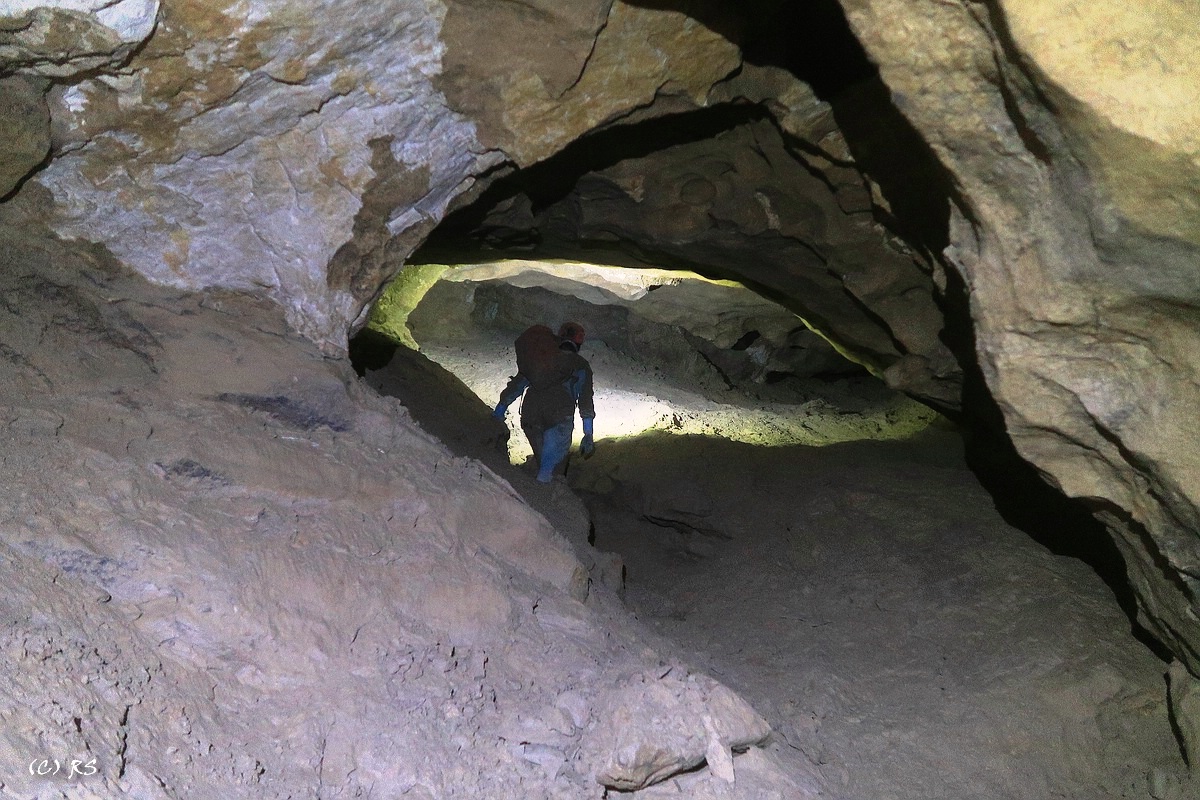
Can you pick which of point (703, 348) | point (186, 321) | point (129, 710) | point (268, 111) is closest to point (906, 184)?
point (268, 111)

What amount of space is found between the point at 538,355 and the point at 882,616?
317cm

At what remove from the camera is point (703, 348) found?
38.6ft

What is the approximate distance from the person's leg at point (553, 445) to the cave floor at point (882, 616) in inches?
12.0

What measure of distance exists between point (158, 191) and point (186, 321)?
1.65 ft

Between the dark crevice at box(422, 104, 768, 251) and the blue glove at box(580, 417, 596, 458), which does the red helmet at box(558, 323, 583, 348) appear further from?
the dark crevice at box(422, 104, 768, 251)

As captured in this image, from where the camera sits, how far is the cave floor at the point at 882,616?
288cm

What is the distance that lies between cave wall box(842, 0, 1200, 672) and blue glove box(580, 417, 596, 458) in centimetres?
383

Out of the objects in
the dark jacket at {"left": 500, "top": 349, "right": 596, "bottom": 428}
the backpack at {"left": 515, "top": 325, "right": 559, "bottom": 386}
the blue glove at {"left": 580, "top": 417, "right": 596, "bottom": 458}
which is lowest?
the blue glove at {"left": 580, "top": 417, "right": 596, "bottom": 458}

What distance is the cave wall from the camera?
5.96ft

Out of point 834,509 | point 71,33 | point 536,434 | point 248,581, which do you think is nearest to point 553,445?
point 536,434

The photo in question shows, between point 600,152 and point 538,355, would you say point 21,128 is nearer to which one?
point 600,152

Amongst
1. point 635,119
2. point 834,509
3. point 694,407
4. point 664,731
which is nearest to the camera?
point 664,731

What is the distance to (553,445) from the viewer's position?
19.5ft

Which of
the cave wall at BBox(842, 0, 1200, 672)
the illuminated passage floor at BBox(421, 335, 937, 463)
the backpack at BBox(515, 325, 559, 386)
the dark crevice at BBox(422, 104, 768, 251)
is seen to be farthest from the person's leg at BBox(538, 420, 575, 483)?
the cave wall at BBox(842, 0, 1200, 672)
